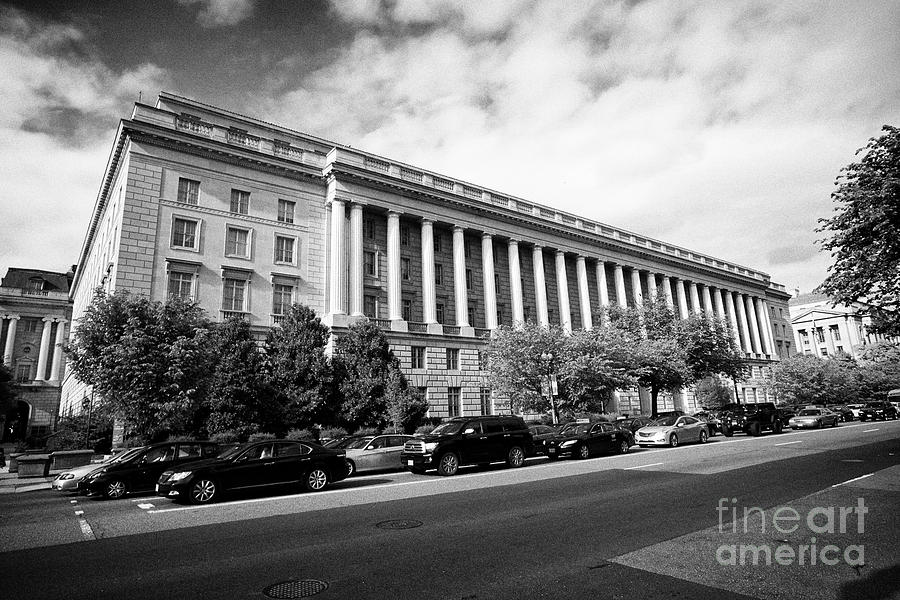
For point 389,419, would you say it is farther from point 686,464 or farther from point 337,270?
point 686,464

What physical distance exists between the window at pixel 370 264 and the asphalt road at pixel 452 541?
1156 inches

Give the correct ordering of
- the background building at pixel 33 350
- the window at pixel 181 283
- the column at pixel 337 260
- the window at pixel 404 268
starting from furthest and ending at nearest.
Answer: the background building at pixel 33 350, the window at pixel 404 268, the column at pixel 337 260, the window at pixel 181 283

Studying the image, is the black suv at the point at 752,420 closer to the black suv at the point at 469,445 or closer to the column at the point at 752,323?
the black suv at the point at 469,445

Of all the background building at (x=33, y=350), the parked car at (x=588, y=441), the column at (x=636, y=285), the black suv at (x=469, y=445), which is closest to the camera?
the black suv at (x=469, y=445)

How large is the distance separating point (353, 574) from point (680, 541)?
455 cm

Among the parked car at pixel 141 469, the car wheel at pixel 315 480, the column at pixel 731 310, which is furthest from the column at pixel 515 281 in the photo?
the column at pixel 731 310

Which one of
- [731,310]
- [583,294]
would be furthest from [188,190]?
[731,310]

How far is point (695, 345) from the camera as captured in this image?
41.5 metres

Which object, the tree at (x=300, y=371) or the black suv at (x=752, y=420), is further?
the black suv at (x=752, y=420)

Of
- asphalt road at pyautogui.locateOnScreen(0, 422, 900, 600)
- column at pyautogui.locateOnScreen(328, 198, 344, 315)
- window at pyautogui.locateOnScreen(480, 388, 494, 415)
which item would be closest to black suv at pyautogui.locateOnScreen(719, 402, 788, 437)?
window at pyautogui.locateOnScreen(480, 388, 494, 415)

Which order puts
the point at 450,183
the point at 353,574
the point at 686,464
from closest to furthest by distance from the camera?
1. the point at 353,574
2. the point at 686,464
3. the point at 450,183

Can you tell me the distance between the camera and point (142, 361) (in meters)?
22.1

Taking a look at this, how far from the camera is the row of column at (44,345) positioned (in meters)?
66.0

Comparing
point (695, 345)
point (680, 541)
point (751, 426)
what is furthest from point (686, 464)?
point (695, 345)
